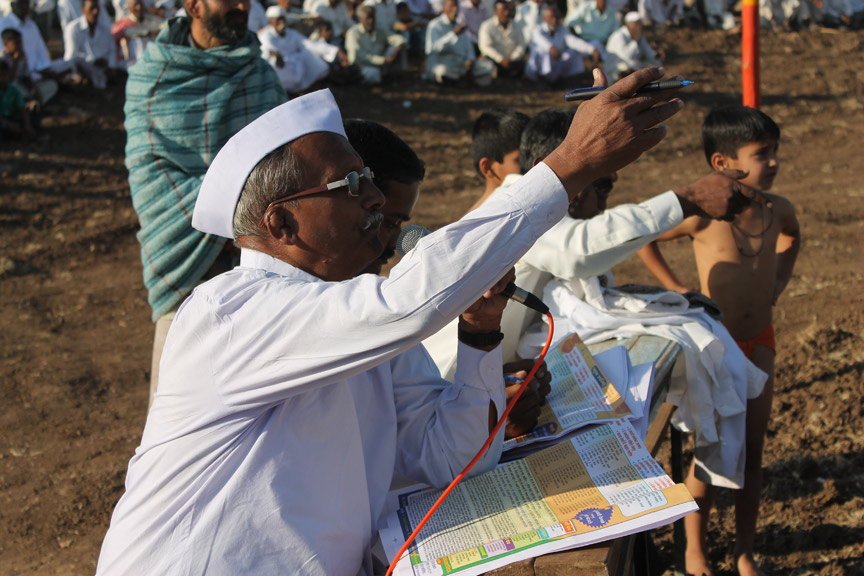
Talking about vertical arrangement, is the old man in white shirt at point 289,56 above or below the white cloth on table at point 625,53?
above

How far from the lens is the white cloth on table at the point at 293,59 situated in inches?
516

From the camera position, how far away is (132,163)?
4254 millimetres

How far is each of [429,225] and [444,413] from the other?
702 cm

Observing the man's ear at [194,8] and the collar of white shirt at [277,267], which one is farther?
the man's ear at [194,8]

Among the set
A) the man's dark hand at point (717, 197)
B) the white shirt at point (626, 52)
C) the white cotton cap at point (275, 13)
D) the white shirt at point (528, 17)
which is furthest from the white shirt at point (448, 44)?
the man's dark hand at point (717, 197)

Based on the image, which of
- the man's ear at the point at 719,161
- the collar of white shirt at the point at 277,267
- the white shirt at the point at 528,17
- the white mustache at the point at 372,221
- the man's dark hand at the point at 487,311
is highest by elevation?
the white mustache at the point at 372,221

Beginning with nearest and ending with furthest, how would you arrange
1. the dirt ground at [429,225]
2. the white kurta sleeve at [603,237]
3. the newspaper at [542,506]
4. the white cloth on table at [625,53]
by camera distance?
the newspaper at [542,506] < the white kurta sleeve at [603,237] < the dirt ground at [429,225] < the white cloth on table at [625,53]

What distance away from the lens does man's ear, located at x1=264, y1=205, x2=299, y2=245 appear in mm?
2168

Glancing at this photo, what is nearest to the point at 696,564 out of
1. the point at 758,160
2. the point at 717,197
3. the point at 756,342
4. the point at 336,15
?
the point at 756,342

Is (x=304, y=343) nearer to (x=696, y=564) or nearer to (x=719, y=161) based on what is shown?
(x=696, y=564)

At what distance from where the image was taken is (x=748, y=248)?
441cm

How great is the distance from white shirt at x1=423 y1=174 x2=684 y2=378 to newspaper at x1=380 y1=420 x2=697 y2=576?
3.22 ft

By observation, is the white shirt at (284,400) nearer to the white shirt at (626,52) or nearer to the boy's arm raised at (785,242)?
the boy's arm raised at (785,242)

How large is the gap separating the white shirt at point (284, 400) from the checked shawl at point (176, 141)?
200 cm
